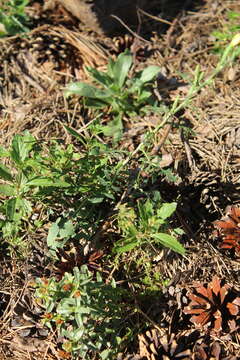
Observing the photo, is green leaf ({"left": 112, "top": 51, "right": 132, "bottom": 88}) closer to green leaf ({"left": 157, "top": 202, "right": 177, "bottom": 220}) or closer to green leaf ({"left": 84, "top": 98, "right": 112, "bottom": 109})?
green leaf ({"left": 84, "top": 98, "right": 112, "bottom": 109})

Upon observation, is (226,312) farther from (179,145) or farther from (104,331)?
(179,145)

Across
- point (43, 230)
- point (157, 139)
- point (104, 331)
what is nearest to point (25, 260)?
point (43, 230)

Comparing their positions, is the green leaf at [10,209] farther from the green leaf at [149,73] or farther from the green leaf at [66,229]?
the green leaf at [149,73]

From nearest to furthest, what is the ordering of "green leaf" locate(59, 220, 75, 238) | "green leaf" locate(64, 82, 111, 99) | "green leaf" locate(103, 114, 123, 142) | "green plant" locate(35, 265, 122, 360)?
"green plant" locate(35, 265, 122, 360)
"green leaf" locate(59, 220, 75, 238)
"green leaf" locate(103, 114, 123, 142)
"green leaf" locate(64, 82, 111, 99)

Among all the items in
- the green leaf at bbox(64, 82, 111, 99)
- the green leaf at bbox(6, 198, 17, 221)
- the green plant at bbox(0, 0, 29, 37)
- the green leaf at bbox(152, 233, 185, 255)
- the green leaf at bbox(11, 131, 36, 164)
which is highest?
the green plant at bbox(0, 0, 29, 37)

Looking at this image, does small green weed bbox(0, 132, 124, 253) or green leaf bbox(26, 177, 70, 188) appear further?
small green weed bbox(0, 132, 124, 253)

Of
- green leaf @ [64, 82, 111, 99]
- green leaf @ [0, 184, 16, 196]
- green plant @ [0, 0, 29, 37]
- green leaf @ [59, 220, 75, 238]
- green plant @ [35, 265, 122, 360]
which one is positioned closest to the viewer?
green plant @ [35, 265, 122, 360]

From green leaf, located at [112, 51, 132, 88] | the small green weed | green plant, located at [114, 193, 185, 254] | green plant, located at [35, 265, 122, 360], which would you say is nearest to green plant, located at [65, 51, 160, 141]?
green leaf, located at [112, 51, 132, 88]

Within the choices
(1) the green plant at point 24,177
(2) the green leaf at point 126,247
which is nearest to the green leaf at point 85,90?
(1) the green plant at point 24,177
